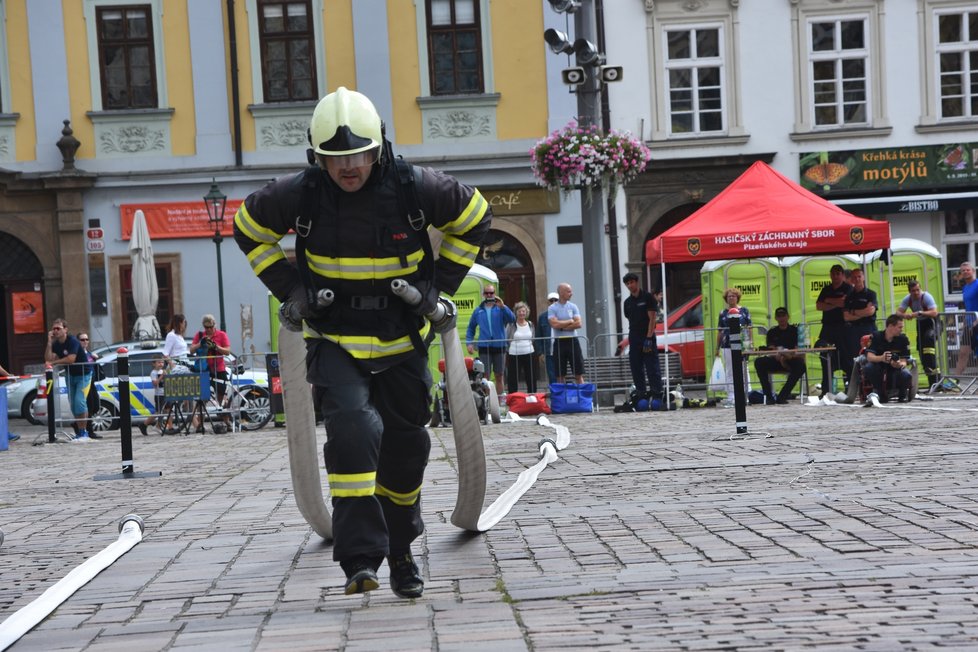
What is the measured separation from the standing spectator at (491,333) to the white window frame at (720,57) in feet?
34.6

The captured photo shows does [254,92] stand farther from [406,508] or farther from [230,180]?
[406,508]

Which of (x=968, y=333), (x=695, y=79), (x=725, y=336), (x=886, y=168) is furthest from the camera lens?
(x=695, y=79)

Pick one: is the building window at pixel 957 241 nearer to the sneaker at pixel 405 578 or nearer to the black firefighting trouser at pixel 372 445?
the black firefighting trouser at pixel 372 445

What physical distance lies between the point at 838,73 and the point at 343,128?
26.7 metres

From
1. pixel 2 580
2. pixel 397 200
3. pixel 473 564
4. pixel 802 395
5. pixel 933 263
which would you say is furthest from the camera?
pixel 933 263

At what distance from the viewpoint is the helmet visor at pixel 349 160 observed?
5035 millimetres

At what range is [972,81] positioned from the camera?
30312 millimetres

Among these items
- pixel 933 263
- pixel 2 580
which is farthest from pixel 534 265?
pixel 2 580

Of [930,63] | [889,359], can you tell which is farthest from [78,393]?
[930,63]

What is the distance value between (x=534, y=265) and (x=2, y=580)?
923 inches

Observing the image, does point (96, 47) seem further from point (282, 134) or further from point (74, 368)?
point (74, 368)

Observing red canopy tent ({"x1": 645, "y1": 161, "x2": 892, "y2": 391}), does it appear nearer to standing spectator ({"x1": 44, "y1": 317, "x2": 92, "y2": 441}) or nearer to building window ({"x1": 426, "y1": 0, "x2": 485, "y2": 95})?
standing spectator ({"x1": 44, "y1": 317, "x2": 92, "y2": 441})

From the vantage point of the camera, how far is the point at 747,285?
873 inches

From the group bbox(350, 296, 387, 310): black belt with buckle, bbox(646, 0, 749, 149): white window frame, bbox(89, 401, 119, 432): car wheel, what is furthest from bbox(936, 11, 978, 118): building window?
bbox(350, 296, 387, 310): black belt with buckle
